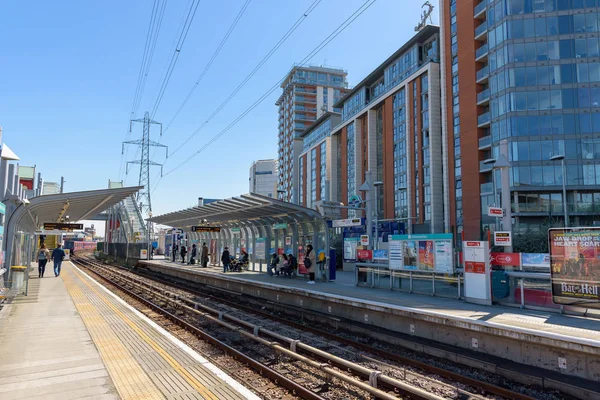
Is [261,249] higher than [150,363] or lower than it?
higher

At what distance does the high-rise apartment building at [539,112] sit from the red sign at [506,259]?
88.0 ft

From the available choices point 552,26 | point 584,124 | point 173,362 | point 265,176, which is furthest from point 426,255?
point 265,176

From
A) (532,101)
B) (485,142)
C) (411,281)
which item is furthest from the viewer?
(485,142)

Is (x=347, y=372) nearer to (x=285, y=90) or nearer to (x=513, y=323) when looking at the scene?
(x=513, y=323)

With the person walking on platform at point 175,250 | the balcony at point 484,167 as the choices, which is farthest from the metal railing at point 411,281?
the balcony at point 484,167

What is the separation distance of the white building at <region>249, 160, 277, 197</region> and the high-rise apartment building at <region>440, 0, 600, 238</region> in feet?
308

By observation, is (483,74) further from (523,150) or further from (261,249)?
(261,249)

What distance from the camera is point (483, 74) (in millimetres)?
42656

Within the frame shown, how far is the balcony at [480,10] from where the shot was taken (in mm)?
42844

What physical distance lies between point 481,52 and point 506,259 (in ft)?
123

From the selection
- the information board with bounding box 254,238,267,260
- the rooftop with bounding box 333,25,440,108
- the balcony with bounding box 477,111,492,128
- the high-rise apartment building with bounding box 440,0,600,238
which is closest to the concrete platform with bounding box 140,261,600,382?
the information board with bounding box 254,238,267,260

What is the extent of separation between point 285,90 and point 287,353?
108975 mm

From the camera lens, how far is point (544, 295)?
1001 cm

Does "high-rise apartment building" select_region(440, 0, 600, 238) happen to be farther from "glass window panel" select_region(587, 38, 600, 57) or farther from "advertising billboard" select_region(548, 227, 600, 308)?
"advertising billboard" select_region(548, 227, 600, 308)
